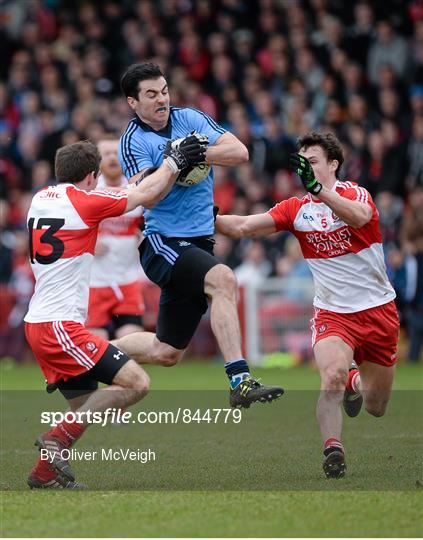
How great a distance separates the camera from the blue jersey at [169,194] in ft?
27.7

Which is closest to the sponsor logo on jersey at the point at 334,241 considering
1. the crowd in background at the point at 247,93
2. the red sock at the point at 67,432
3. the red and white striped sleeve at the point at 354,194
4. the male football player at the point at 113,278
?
the red and white striped sleeve at the point at 354,194

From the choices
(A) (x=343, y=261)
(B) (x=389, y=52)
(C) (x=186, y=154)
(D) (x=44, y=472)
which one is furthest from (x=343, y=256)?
(B) (x=389, y=52)

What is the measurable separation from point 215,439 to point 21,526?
150 inches

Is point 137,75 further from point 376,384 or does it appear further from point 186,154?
point 376,384

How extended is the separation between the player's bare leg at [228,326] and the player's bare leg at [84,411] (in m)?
0.59

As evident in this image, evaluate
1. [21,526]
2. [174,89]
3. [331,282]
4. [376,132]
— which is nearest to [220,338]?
[331,282]

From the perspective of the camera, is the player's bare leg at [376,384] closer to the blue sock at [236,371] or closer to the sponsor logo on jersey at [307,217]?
the sponsor logo on jersey at [307,217]

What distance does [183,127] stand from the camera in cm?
864

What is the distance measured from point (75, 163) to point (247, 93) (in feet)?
40.5

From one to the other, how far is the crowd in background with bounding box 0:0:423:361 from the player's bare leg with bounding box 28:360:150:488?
9595 millimetres

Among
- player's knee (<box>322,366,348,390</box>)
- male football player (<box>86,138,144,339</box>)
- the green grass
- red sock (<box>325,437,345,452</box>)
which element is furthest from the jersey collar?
male football player (<box>86,138,144,339</box>)

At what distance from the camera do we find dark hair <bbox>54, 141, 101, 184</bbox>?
7727 millimetres

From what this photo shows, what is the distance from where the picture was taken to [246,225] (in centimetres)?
871

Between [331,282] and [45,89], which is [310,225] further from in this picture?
[45,89]
